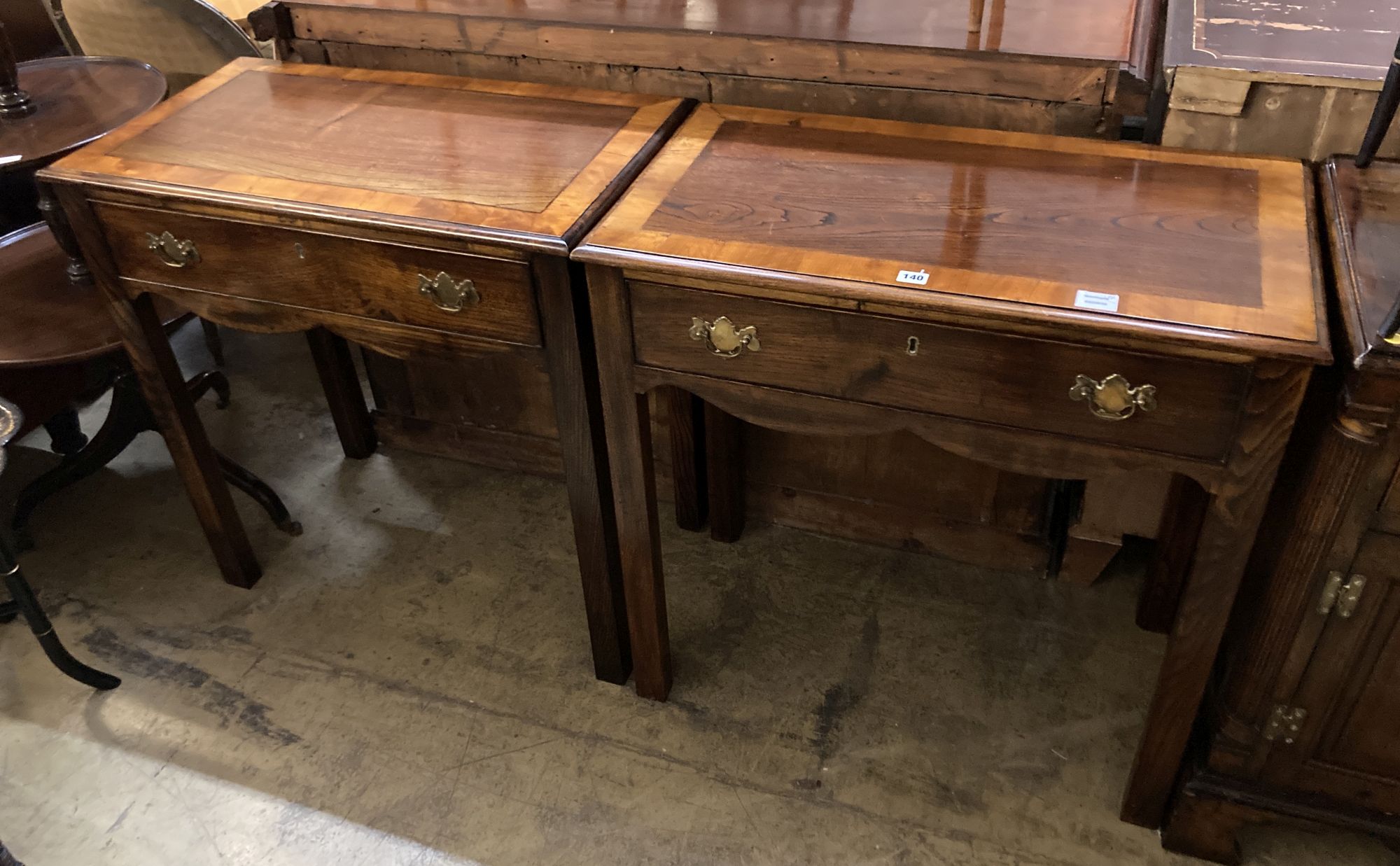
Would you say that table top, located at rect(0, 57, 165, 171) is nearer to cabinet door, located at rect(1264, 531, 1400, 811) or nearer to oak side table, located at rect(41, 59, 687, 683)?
oak side table, located at rect(41, 59, 687, 683)

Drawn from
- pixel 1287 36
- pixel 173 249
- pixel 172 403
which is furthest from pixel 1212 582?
pixel 172 403

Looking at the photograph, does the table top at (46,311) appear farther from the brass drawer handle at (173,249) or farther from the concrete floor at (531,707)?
the concrete floor at (531,707)

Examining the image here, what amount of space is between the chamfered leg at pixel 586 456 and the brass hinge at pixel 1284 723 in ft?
3.14

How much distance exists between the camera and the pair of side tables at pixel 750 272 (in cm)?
118

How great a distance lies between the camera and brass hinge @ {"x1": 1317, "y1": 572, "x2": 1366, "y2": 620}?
1.26 m

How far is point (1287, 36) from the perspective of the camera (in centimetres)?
147

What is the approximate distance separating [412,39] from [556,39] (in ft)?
0.90

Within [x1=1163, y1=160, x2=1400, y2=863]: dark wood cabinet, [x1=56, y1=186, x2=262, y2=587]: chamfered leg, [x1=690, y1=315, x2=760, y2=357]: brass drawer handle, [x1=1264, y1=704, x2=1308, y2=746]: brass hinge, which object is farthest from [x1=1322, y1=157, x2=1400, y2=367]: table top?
[x1=56, y1=186, x2=262, y2=587]: chamfered leg

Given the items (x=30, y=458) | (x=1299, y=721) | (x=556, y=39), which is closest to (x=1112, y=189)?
(x=1299, y=721)

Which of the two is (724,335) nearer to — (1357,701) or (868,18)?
(868,18)

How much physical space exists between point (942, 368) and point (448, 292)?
66 centimetres

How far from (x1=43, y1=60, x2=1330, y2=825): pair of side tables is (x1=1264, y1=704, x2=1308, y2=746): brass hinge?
104 millimetres

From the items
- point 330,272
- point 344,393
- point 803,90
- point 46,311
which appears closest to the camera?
point 330,272

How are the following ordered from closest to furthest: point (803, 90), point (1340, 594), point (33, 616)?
point (1340, 594) → point (803, 90) → point (33, 616)
